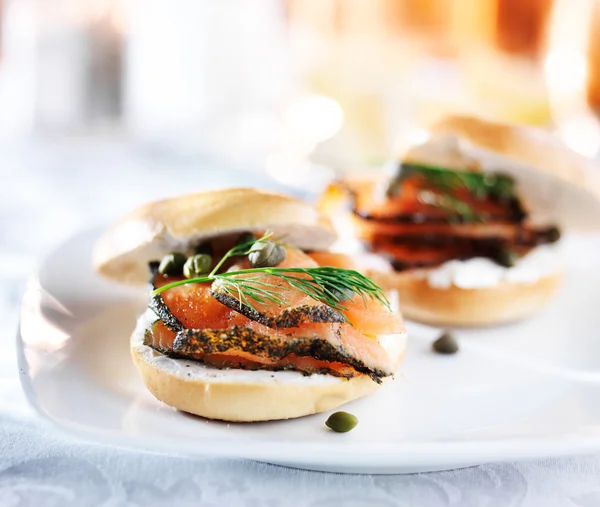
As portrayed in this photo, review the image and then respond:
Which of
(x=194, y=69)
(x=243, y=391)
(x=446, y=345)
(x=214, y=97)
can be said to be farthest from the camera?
(x=214, y=97)

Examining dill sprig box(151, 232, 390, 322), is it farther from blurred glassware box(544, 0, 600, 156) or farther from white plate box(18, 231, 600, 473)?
blurred glassware box(544, 0, 600, 156)

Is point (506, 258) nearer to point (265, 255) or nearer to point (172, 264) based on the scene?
point (265, 255)

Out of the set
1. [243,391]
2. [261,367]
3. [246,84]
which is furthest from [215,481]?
[246,84]

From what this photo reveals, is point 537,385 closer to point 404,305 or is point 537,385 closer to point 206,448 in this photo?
point 404,305

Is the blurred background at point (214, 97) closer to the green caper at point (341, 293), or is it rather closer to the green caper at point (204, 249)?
the green caper at point (204, 249)

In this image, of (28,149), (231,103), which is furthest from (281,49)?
(28,149)

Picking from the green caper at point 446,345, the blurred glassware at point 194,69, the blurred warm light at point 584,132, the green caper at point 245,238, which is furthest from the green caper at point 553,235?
the blurred warm light at point 584,132
